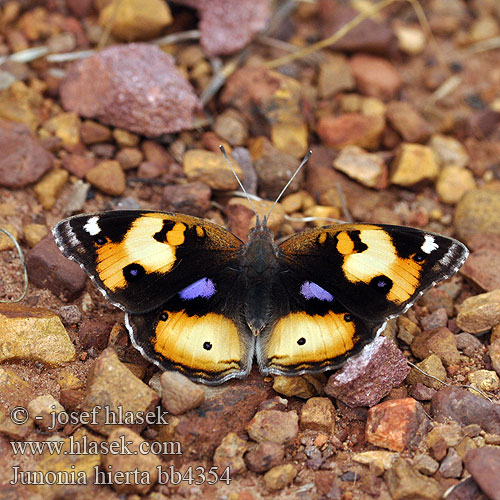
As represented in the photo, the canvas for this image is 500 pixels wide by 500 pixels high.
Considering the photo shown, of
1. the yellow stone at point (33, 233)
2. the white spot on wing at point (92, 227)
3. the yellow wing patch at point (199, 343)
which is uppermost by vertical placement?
the white spot on wing at point (92, 227)

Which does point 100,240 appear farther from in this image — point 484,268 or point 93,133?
point 484,268

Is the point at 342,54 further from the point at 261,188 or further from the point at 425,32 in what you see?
the point at 261,188

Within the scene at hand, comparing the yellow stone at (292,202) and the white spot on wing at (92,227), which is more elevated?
the white spot on wing at (92,227)

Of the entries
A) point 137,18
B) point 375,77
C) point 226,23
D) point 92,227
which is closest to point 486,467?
point 92,227

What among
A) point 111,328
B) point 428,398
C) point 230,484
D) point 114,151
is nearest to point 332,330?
point 428,398

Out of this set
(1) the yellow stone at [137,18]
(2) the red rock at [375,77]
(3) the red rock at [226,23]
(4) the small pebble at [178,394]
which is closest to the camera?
(4) the small pebble at [178,394]

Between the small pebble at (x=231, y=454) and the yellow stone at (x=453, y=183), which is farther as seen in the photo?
the yellow stone at (x=453, y=183)

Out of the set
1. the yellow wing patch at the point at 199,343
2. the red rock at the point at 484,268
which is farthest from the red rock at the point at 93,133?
the red rock at the point at 484,268

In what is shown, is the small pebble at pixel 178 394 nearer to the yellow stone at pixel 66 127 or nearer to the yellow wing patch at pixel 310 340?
the yellow wing patch at pixel 310 340

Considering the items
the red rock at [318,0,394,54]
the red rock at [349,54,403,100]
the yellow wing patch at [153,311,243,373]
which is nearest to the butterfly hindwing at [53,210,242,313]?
the yellow wing patch at [153,311,243,373]
